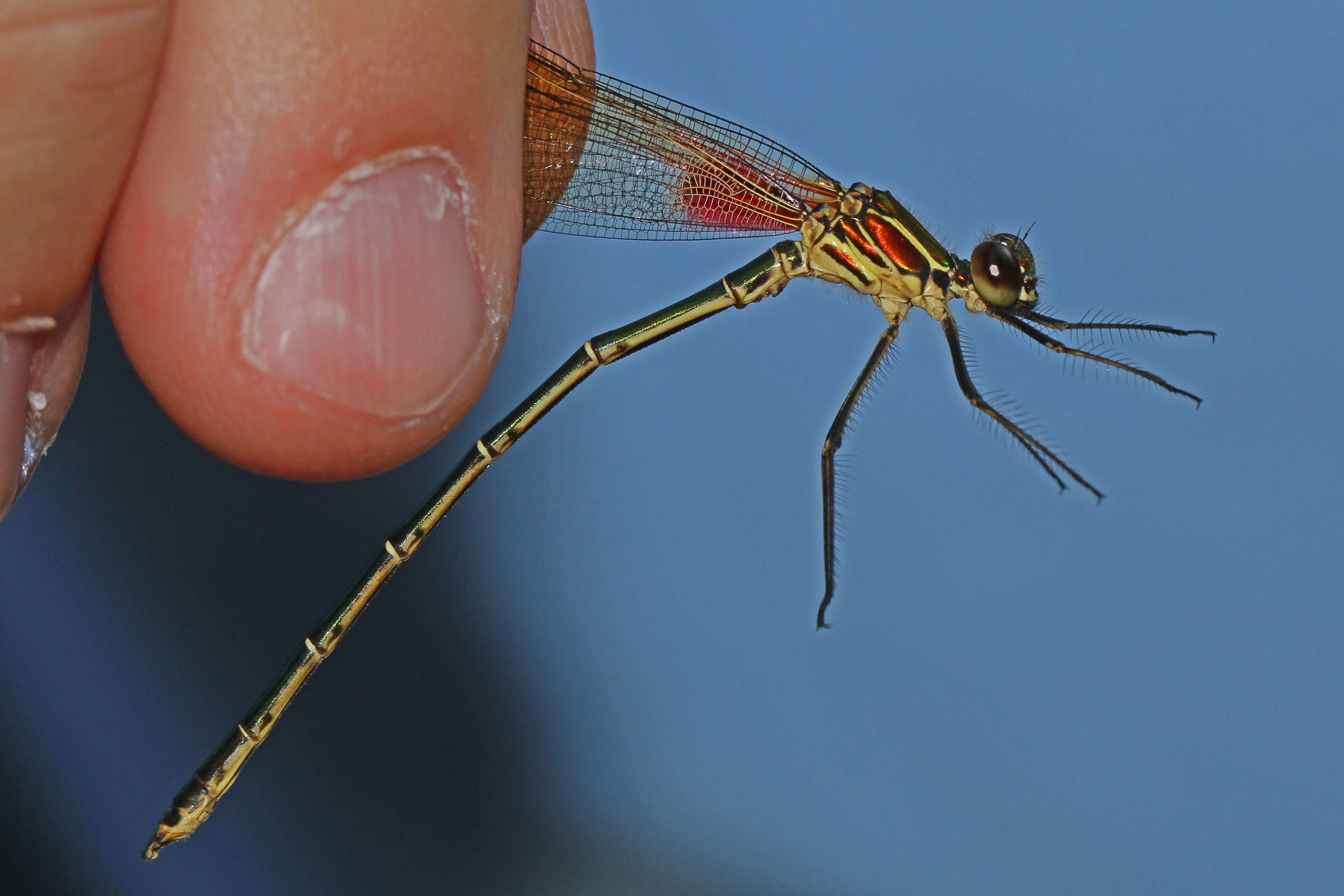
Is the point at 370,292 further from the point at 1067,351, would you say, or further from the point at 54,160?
the point at 1067,351

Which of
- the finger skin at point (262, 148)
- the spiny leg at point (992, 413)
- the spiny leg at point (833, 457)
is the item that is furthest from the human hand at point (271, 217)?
the spiny leg at point (992, 413)

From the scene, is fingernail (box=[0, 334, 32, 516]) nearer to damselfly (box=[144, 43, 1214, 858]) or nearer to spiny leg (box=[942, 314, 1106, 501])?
damselfly (box=[144, 43, 1214, 858])

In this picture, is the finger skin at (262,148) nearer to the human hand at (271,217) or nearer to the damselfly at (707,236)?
the human hand at (271,217)

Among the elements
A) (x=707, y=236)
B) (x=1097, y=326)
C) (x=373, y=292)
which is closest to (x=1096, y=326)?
(x=1097, y=326)

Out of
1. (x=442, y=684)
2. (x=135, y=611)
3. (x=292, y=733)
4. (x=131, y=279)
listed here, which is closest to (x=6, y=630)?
(x=135, y=611)

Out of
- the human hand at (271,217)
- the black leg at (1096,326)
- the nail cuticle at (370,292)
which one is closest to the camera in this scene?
the human hand at (271,217)

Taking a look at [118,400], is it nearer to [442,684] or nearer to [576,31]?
[442,684]

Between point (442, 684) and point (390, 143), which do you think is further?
point (442, 684)

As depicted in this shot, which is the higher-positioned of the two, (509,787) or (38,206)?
(38,206)
